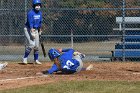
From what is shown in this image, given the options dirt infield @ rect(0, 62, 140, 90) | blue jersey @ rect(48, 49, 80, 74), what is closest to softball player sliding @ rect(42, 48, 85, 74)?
blue jersey @ rect(48, 49, 80, 74)

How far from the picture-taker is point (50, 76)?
1158 centimetres

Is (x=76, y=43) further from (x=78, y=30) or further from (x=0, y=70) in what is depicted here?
(x=0, y=70)

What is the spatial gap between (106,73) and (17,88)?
3.28 m

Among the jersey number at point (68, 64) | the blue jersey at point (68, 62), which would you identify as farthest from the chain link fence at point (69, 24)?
the jersey number at point (68, 64)

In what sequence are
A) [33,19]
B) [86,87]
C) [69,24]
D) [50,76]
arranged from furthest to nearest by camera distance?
[69,24], [33,19], [50,76], [86,87]

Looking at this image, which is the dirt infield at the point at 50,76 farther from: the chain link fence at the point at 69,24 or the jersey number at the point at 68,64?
the chain link fence at the point at 69,24

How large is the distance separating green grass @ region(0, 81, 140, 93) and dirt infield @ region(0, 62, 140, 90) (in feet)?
1.85

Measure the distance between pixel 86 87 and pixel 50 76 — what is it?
1.90 m

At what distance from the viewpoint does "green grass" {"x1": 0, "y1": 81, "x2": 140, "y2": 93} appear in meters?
9.39

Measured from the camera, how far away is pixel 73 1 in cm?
2102

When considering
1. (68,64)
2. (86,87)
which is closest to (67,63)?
(68,64)

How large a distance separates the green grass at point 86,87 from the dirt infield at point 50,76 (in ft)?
1.85

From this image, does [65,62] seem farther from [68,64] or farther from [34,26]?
[34,26]

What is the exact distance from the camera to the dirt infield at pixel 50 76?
1079 centimetres
